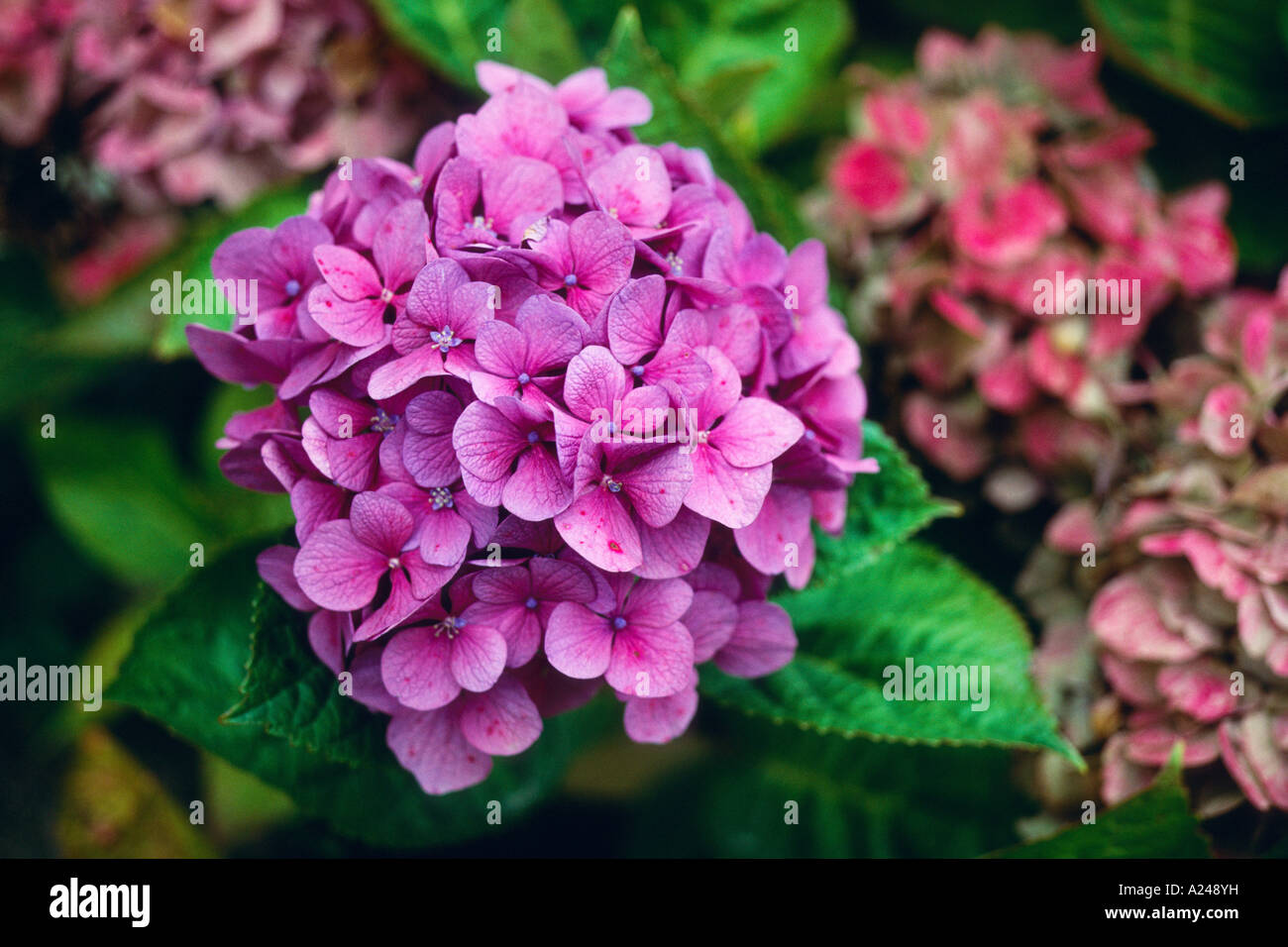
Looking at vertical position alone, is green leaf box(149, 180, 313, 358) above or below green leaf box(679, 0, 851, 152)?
below

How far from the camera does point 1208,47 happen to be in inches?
37.4

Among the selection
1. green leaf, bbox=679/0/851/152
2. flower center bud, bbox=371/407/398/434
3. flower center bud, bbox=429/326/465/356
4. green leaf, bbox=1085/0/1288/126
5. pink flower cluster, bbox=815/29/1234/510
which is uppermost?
green leaf, bbox=679/0/851/152

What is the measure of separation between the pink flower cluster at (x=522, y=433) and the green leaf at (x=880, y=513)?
0.09 meters

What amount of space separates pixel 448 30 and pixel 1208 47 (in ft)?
2.39

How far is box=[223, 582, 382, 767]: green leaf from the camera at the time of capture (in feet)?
1.93

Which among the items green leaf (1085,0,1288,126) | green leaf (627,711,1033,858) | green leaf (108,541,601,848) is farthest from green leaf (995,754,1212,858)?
green leaf (1085,0,1288,126)

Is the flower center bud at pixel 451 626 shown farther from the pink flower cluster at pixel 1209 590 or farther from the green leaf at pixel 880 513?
the pink flower cluster at pixel 1209 590

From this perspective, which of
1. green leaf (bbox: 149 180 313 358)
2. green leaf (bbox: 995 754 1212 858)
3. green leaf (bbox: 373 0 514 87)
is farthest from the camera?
green leaf (bbox: 373 0 514 87)

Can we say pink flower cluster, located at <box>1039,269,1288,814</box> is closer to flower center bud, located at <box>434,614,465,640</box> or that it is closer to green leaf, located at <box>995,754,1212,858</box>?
green leaf, located at <box>995,754,1212,858</box>

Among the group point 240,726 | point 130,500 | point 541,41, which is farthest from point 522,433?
point 130,500

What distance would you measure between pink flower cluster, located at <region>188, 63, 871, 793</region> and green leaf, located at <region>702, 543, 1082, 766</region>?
0.12 meters

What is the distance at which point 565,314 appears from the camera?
21.7 inches
